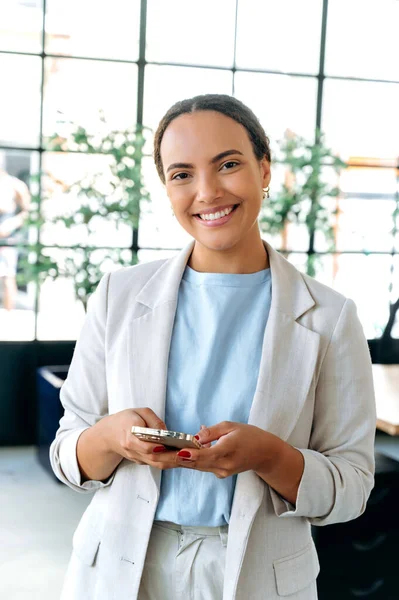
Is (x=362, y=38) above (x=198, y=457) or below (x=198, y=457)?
above

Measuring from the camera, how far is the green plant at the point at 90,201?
4883mm

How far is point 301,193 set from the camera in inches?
212

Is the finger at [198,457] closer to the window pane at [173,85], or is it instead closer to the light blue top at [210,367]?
the light blue top at [210,367]

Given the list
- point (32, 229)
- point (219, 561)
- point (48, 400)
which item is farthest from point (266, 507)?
point (32, 229)

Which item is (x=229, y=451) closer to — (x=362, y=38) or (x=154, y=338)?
(x=154, y=338)

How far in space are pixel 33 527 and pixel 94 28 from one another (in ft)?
10.7

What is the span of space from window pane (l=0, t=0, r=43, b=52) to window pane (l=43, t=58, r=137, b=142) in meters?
0.20

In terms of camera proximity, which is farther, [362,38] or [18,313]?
[362,38]

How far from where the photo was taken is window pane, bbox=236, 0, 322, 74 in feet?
18.7

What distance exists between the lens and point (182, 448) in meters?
1.15

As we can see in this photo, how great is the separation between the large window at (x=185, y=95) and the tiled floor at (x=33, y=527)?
1.04 metres

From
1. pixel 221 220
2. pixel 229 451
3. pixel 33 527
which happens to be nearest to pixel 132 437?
pixel 229 451

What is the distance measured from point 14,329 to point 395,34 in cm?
351

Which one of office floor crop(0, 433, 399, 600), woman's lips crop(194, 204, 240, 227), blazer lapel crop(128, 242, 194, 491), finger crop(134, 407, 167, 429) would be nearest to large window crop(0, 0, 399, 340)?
office floor crop(0, 433, 399, 600)
